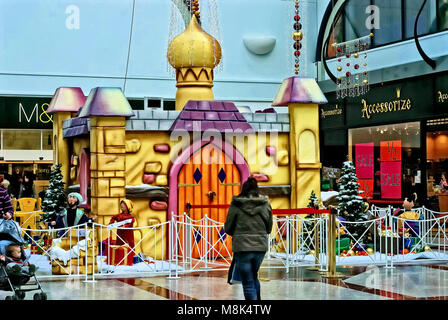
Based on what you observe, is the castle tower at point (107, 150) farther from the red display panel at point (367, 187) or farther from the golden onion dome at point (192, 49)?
the red display panel at point (367, 187)

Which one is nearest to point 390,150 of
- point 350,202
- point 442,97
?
point 442,97

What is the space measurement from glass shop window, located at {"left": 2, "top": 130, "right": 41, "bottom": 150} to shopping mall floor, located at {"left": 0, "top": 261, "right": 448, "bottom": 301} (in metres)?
15.0

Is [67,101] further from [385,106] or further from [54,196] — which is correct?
[385,106]

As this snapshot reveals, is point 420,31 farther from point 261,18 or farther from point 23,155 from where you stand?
point 23,155

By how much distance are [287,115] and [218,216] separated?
7.86 feet

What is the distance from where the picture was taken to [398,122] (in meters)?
22.3

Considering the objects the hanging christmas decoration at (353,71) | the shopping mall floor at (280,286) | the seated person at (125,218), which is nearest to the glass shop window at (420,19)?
the hanging christmas decoration at (353,71)

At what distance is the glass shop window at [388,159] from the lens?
21.6 m

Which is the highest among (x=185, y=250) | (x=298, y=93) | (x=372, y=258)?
(x=298, y=93)

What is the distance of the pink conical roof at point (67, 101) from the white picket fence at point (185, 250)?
2.67 metres

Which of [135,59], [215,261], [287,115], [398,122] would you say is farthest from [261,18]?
[215,261]

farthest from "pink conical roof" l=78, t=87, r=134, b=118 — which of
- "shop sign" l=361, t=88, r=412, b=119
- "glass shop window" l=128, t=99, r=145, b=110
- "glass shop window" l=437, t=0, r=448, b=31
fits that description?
"glass shop window" l=128, t=99, r=145, b=110

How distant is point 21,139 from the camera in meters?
26.5

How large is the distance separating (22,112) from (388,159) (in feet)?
37.6
